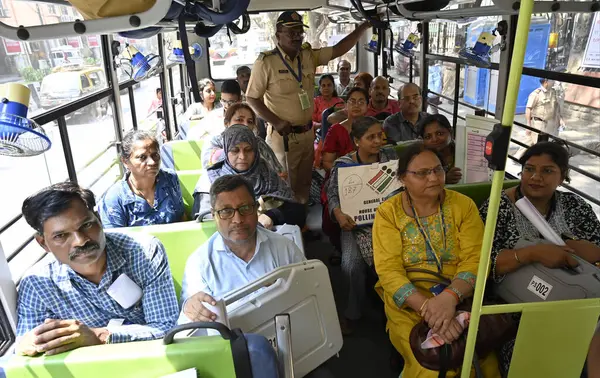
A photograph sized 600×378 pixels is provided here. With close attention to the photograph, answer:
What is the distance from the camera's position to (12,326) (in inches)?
73.1

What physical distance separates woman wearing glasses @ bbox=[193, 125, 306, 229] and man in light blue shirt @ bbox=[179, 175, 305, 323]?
0.84m

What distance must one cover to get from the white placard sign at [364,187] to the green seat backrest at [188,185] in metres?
1.09

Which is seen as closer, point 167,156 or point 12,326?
point 12,326

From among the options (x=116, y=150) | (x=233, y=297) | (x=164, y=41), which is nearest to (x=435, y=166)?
(x=233, y=297)

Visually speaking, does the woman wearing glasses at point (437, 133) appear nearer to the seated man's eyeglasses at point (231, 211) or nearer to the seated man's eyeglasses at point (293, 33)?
the seated man's eyeglasses at point (293, 33)

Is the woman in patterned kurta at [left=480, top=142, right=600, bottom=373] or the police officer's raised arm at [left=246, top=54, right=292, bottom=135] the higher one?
the police officer's raised arm at [left=246, top=54, right=292, bottom=135]

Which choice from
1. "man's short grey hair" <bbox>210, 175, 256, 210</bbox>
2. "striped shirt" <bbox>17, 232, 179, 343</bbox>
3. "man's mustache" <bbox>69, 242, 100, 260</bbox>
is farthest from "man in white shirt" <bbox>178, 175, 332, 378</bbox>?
"man's mustache" <bbox>69, 242, 100, 260</bbox>

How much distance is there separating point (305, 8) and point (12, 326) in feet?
18.3

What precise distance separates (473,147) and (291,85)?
1727mm

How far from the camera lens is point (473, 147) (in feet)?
9.59

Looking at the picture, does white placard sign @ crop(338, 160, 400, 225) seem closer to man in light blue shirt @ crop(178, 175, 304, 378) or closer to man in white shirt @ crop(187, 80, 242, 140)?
man in light blue shirt @ crop(178, 175, 304, 378)

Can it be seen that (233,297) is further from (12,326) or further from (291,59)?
(291,59)

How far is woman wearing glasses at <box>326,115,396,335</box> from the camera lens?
107 inches

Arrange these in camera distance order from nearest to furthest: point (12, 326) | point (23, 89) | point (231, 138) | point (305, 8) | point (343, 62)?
point (23, 89), point (12, 326), point (231, 138), point (305, 8), point (343, 62)
